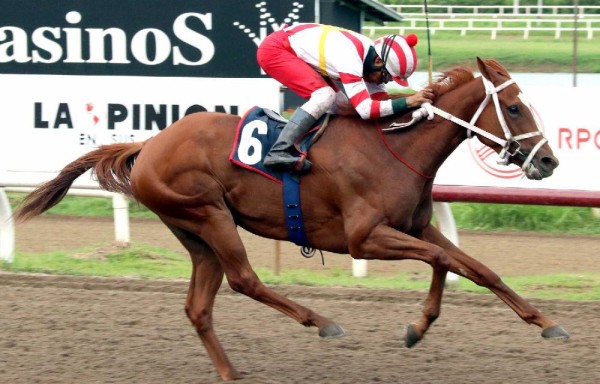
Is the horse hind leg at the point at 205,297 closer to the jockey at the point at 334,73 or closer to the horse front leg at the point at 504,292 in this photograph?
the jockey at the point at 334,73

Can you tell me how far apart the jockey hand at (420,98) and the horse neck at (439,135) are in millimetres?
63

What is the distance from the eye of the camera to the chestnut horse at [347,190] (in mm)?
5480

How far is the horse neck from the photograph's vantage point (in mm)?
5602

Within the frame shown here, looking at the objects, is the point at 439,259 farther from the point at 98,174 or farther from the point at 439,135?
the point at 98,174

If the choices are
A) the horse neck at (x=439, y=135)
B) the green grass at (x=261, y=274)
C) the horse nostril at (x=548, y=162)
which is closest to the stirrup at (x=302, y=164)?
the horse neck at (x=439, y=135)

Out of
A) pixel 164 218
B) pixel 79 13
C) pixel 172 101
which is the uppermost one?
pixel 79 13

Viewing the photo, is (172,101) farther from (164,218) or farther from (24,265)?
(164,218)

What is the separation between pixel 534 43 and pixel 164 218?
55.4 ft

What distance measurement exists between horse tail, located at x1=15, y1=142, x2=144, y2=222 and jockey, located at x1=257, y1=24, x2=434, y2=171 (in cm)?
95

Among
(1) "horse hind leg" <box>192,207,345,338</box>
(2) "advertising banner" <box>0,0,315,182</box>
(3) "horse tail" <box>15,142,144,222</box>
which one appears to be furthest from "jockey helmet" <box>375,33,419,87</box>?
(2) "advertising banner" <box>0,0,315,182</box>

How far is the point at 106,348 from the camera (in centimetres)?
616

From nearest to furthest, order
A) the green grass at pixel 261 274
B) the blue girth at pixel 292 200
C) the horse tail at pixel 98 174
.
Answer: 1. the blue girth at pixel 292 200
2. the horse tail at pixel 98 174
3. the green grass at pixel 261 274

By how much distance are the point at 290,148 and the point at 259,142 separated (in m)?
0.19

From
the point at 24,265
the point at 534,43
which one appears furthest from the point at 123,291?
the point at 534,43
